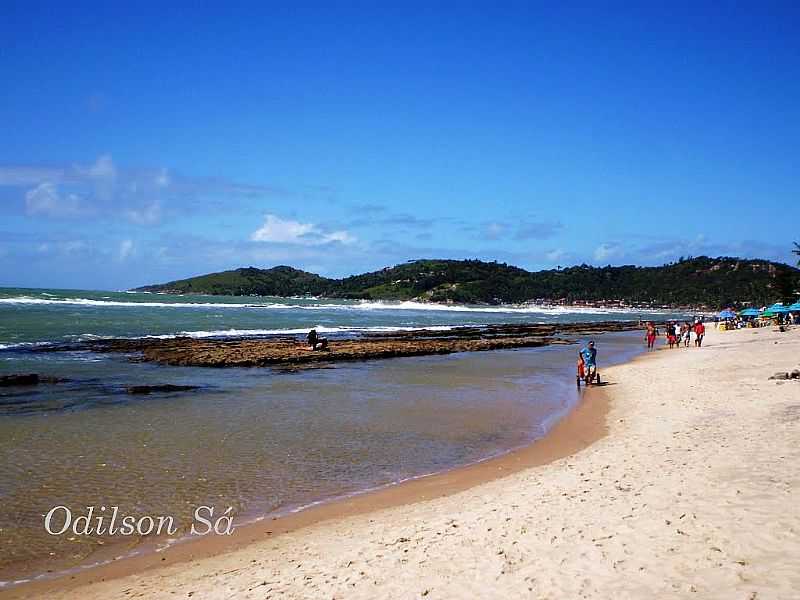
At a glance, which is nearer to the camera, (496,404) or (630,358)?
(496,404)

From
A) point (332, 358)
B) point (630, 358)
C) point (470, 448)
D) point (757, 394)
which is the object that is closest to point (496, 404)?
point (470, 448)

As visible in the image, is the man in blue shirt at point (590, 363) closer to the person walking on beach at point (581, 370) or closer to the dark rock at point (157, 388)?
the person walking on beach at point (581, 370)

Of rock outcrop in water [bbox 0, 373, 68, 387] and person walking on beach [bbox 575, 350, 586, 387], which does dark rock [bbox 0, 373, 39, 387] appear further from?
person walking on beach [bbox 575, 350, 586, 387]

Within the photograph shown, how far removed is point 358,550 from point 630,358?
95.6ft

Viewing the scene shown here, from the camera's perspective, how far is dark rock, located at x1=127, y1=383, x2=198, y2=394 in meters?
19.0

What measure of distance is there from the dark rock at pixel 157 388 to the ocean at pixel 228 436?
499 mm

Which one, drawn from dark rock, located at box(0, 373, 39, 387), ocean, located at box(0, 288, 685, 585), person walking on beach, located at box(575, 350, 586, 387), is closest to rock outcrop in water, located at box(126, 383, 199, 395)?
ocean, located at box(0, 288, 685, 585)

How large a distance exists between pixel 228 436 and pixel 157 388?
26.4 feet

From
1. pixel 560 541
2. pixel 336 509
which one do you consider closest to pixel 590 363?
pixel 336 509

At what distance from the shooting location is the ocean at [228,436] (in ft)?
28.5

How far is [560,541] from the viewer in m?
6.32

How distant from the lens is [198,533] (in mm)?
7691

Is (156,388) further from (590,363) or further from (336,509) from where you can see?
(590,363)

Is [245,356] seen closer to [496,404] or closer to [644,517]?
[496,404]
